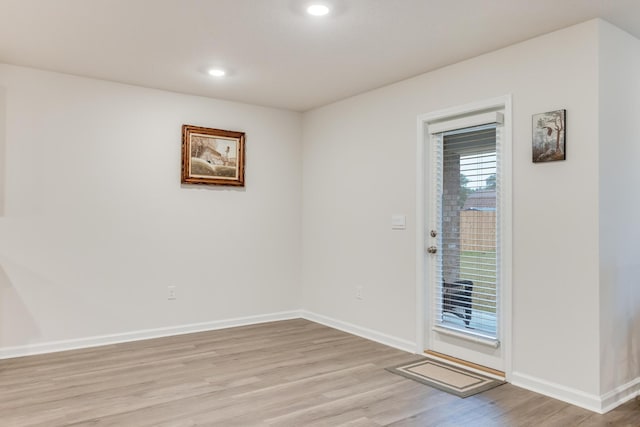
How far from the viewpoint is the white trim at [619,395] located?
2.82m

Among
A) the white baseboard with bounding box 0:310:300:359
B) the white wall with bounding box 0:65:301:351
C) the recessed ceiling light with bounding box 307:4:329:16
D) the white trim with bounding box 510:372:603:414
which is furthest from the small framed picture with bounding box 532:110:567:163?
the white baseboard with bounding box 0:310:300:359

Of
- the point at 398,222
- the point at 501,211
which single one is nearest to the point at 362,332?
the point at 398,222

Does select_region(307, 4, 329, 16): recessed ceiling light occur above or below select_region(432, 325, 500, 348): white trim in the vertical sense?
above

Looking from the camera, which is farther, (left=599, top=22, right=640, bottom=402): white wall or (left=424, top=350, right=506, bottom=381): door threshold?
(left=424, top=350, right=506, bottom=381): door threshold

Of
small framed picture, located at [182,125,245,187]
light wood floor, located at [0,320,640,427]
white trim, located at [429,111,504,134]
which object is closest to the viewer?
light wood floor, located at [0,320,640,427]

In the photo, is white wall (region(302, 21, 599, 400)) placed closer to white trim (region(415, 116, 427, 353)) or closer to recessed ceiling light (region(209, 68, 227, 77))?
white trim (region(415, 116, 427, 353))

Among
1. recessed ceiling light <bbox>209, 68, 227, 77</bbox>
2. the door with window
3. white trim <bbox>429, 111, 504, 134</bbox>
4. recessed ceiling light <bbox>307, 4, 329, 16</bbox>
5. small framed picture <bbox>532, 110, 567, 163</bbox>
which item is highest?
recessed ceiling light <bbox>209, 68, 227, 77</bbox>

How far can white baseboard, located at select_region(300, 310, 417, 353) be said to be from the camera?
409 centimetres

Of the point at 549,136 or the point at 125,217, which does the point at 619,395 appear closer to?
the point at 549,136

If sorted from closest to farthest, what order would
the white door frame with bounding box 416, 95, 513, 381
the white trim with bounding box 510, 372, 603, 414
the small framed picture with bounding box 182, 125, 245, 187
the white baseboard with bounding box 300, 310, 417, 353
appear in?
the white trim with bounding box 510, 372, 603, 414
the white door frame with bounding box 416, 95, 513, 381
the white baseboard with bounding box 300, 310, 417, 353
the small framed picture with bounding box 182, 125, 245, 187

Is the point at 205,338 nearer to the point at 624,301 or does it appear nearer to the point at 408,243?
the point at 408,243

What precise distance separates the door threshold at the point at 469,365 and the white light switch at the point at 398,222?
3.61 ft

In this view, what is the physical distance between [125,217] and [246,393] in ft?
7.25

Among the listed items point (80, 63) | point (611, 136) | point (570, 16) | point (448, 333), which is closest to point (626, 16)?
point (570, 16)
